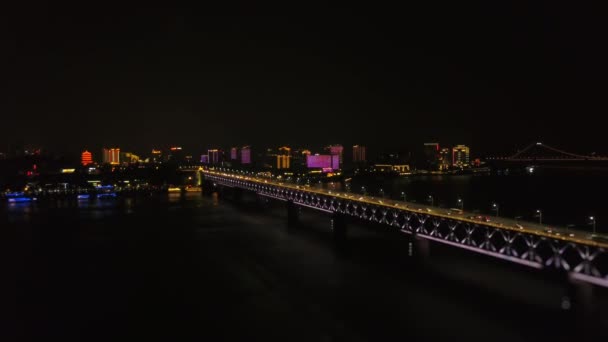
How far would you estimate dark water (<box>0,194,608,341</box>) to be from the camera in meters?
7.05

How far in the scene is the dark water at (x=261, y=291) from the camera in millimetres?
7055

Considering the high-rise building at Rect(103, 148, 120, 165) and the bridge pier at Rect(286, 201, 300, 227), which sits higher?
the high-rise building at Rect(103, 148, 120, 165)

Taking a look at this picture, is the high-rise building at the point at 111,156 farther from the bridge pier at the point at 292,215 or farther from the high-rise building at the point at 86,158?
the bridge pier at the point at 292,215

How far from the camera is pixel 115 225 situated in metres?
17.0

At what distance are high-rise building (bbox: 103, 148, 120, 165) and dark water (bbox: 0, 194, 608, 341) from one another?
51.2 metres

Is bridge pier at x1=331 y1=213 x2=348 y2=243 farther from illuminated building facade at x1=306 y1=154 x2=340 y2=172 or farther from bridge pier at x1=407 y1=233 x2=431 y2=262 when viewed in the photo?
illuminated building facade at x1=306 y1=154 x2=340 y2=172

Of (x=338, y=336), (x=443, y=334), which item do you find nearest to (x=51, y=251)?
(x=338, y=336)

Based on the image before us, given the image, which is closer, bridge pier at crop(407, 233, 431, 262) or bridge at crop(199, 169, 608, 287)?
bridge at crop(199, 169, 608, 287)

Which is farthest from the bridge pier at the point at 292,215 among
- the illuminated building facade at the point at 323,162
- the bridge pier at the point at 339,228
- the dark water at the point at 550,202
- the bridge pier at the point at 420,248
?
the illuminated building facade at the point at 323,162

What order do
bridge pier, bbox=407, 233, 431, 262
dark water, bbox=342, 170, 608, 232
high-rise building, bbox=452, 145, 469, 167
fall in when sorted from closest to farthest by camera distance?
bridge pier, bbox=407, 233, 431, 262, dark water, bbox=342, 170, 608, 232, high-rise building, bbox=452, 145, 469, 167

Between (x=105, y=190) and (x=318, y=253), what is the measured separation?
23.2 metres

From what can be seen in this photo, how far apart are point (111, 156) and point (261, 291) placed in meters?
60.0

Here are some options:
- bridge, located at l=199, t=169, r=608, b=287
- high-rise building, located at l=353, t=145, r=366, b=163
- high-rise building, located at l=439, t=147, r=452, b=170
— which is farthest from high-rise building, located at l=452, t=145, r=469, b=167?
bridge, located at l=199, t=169, r=608, b=287

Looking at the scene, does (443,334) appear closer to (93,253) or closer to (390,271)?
(390,271)
